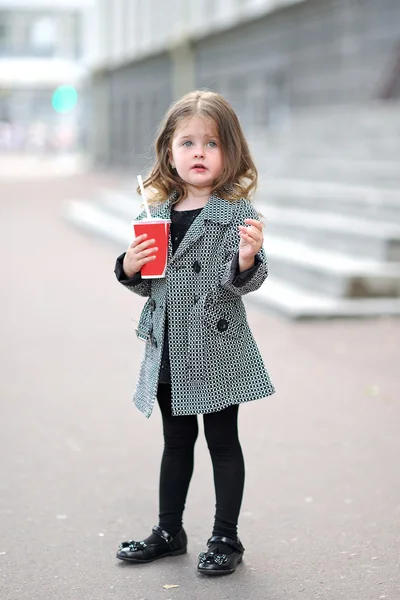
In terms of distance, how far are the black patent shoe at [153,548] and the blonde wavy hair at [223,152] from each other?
1155 mm

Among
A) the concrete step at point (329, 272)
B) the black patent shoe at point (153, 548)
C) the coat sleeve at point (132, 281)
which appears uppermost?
the coat sleeve at point (132, 281)

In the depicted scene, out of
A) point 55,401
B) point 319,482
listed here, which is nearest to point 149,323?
point 319,482

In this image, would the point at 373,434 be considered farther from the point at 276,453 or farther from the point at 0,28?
the point at 0,28

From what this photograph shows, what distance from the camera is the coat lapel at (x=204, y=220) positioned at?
3975 millimetres

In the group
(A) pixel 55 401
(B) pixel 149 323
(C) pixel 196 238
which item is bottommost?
(A) pixel 55 401

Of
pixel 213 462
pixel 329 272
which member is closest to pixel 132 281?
pixel 213 462

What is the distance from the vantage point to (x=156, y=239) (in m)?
3.82

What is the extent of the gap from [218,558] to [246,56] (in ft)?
78.8

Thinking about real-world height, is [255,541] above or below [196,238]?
below

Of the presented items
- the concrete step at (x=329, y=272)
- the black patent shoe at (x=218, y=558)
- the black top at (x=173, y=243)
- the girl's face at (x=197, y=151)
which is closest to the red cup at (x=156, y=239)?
the black top at (x=173, y=243)

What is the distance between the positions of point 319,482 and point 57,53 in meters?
65.6

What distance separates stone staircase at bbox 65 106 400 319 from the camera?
10031 millimetres

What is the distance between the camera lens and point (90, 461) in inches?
221

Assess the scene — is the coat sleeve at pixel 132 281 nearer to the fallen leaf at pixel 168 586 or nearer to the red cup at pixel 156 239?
the red cup at pixel 156 239
